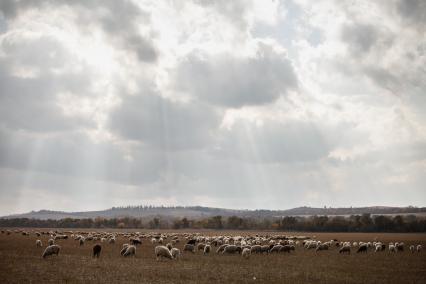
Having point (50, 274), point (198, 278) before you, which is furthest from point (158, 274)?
point (50, 274)

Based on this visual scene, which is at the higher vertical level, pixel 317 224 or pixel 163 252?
pixel 163 252

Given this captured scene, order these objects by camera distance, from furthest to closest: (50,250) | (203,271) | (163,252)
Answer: (163,252) → (50,250) → (203,271)

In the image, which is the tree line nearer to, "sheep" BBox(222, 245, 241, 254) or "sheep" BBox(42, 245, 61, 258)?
"sheep" BBox(222, 245, 241, 254)

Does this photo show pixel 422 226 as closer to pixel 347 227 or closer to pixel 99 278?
pixel 347 227

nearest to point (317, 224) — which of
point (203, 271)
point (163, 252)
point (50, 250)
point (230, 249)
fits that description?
point (230, 249)

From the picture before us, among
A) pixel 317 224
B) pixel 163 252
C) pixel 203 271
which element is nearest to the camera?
pixel 203 271

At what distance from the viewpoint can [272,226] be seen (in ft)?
555

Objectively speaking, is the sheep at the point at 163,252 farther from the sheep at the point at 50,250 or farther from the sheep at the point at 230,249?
the sheep at the point at 230,249

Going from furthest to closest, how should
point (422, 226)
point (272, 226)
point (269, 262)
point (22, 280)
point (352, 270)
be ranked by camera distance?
point (272, 226) → point (422, 226) → point (269, 262) → point (352, 270) → point (22, 280)

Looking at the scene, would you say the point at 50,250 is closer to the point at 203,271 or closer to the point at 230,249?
the point at 203,271

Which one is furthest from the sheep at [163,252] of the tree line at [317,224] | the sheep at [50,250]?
the tree line at [317,224]

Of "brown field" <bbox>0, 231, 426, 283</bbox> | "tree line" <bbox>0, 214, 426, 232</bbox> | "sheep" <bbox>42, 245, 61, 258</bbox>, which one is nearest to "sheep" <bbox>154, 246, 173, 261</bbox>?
"brown field" <bbox>0, 231, 426, 283</bbox>

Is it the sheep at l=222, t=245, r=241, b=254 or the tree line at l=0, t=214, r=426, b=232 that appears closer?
the sheep at l=222, t=245, r=241, b=254

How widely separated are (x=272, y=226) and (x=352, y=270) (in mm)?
142434
